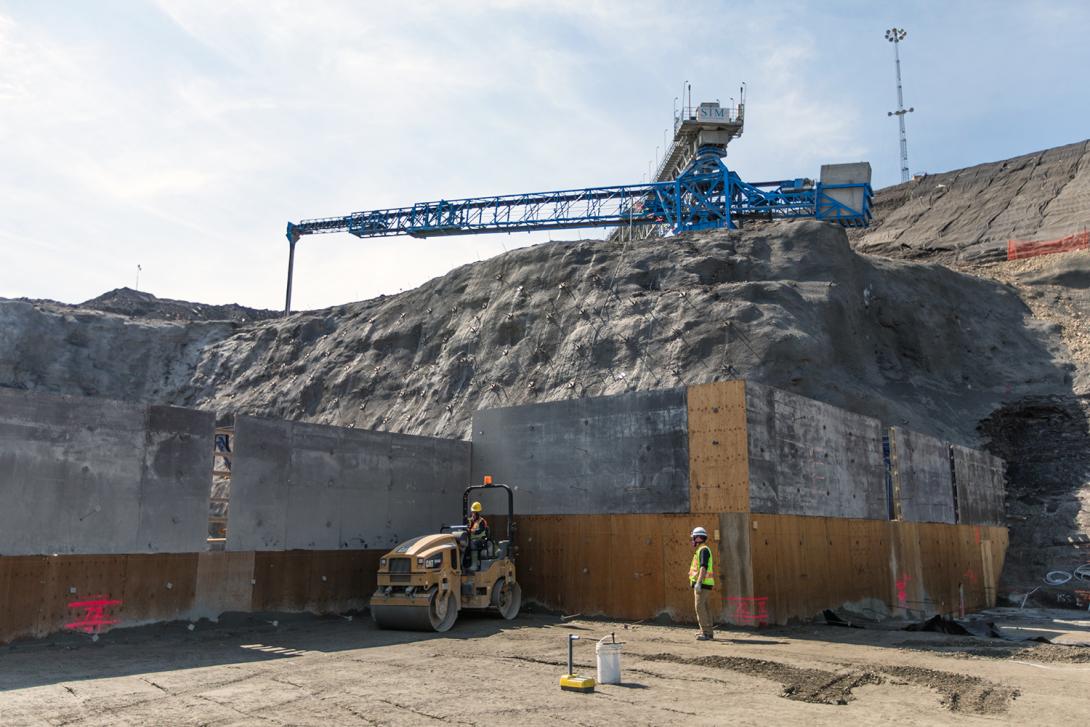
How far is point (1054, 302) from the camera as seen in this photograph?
40281 mm

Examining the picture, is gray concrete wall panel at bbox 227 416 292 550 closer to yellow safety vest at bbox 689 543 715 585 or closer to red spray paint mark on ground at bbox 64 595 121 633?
red spray paint mark on ground at bbox 64 595 121 633

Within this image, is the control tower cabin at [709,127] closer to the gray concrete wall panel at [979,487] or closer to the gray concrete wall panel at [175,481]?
the gray concrete wall panel at [979,487]

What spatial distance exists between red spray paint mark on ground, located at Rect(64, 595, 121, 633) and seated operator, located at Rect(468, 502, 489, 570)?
6.17 m

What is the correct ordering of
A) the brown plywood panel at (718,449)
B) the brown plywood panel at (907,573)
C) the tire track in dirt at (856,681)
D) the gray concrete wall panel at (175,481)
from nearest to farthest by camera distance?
the tire track in dirt at (856,681)
the gray concrete wall panel at (175,481)
the brown plywood panel at (718,449)
the brown plywood panel at (907,573)

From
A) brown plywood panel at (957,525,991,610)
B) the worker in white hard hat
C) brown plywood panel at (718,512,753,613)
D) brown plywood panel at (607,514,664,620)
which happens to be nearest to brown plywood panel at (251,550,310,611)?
the worker in white hard hat

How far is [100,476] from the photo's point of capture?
46.0 feet

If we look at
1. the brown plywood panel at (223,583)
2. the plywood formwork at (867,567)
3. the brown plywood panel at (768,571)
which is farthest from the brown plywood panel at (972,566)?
the brown plywood panel at (223,583)

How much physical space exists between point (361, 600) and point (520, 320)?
17.6 metres

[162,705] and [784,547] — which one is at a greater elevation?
[784,547]

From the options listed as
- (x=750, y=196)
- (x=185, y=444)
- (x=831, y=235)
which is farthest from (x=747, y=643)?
(x=750, y=196)

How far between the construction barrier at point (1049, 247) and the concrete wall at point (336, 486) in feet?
135

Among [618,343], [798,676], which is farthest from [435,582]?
[618,343]

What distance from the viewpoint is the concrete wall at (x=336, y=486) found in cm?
1623

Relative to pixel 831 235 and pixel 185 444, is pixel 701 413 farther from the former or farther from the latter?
pixel 831 235
